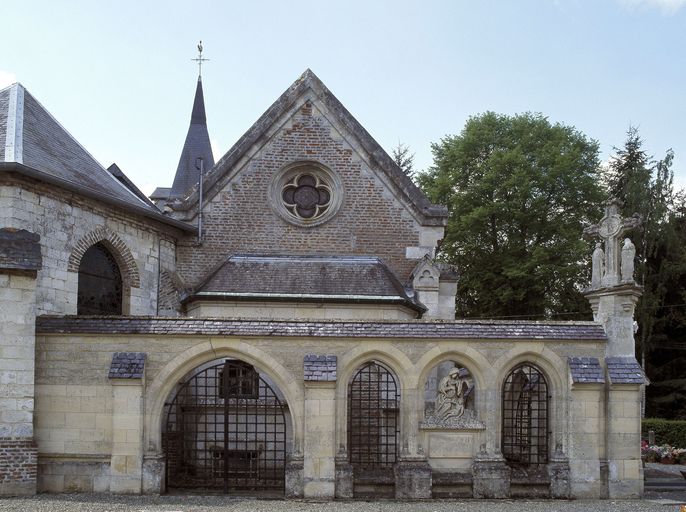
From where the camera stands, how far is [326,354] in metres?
13.1

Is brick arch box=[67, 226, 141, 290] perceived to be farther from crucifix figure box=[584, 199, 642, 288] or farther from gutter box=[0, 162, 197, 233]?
crucifix figure box=[584, 199, 642, 288]

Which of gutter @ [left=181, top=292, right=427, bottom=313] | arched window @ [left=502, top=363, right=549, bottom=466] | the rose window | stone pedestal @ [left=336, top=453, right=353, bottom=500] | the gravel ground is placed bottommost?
the gravel ground

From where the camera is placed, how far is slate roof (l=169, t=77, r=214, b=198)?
3119 centimetres

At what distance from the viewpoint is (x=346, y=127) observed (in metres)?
19.0

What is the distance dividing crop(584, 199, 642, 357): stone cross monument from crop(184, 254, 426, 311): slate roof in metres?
4.44

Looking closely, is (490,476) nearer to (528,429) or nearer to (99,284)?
(528,429)

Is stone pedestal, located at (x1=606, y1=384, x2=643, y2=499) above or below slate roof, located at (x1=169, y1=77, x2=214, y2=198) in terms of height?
below

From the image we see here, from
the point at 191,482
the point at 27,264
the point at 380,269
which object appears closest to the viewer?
the point at 27,264

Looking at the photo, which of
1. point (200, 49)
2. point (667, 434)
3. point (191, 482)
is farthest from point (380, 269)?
point (200, 49)

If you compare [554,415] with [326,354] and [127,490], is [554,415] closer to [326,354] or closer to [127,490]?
[326,354]

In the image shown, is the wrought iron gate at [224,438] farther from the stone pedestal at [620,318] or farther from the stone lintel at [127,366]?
the stone pedestal at [620,318]

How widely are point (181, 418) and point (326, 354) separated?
120 inches

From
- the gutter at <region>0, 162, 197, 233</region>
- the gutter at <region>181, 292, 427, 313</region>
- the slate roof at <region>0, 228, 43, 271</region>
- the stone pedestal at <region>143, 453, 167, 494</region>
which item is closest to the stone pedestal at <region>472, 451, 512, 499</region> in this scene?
the gutter at <region>181, 292, 427, 313</region>

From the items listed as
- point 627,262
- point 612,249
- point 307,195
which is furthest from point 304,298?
point 627,262
